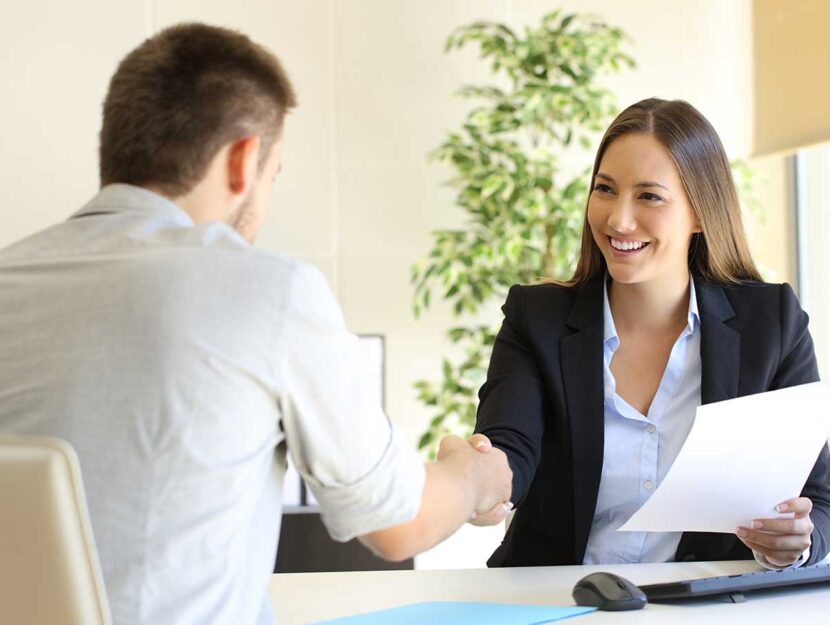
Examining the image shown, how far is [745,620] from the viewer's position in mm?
1527

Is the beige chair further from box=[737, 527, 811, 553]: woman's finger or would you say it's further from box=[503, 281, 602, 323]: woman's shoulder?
box=[503, 281, 602, 323]: woman's shoulder

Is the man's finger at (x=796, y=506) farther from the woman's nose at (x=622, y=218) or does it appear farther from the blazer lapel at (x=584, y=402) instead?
the woman's nose at (x=622, y=218)

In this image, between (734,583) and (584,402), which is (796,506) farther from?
(584,402)

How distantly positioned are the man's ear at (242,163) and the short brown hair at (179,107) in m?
0.01

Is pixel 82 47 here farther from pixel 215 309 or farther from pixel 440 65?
pixel 215 309

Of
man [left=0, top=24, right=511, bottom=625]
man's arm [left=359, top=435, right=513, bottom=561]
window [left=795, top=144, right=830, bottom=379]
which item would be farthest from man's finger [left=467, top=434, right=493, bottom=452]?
window [left=795, top=144, right=830, bottom=379]

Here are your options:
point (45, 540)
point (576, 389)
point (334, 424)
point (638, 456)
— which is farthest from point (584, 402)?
point (45, 540)

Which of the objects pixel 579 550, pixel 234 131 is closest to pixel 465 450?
pixel 579 550

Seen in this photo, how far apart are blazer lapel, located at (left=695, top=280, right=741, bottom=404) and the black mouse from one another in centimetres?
58

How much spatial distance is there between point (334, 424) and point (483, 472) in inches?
25.4

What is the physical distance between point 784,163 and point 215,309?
143 inches

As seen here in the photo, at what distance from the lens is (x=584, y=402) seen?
210 centimetres

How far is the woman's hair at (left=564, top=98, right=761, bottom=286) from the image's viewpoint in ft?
7.08

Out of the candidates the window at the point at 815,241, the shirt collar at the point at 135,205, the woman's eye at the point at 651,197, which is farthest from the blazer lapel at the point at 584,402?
the window at the point at 815,241
